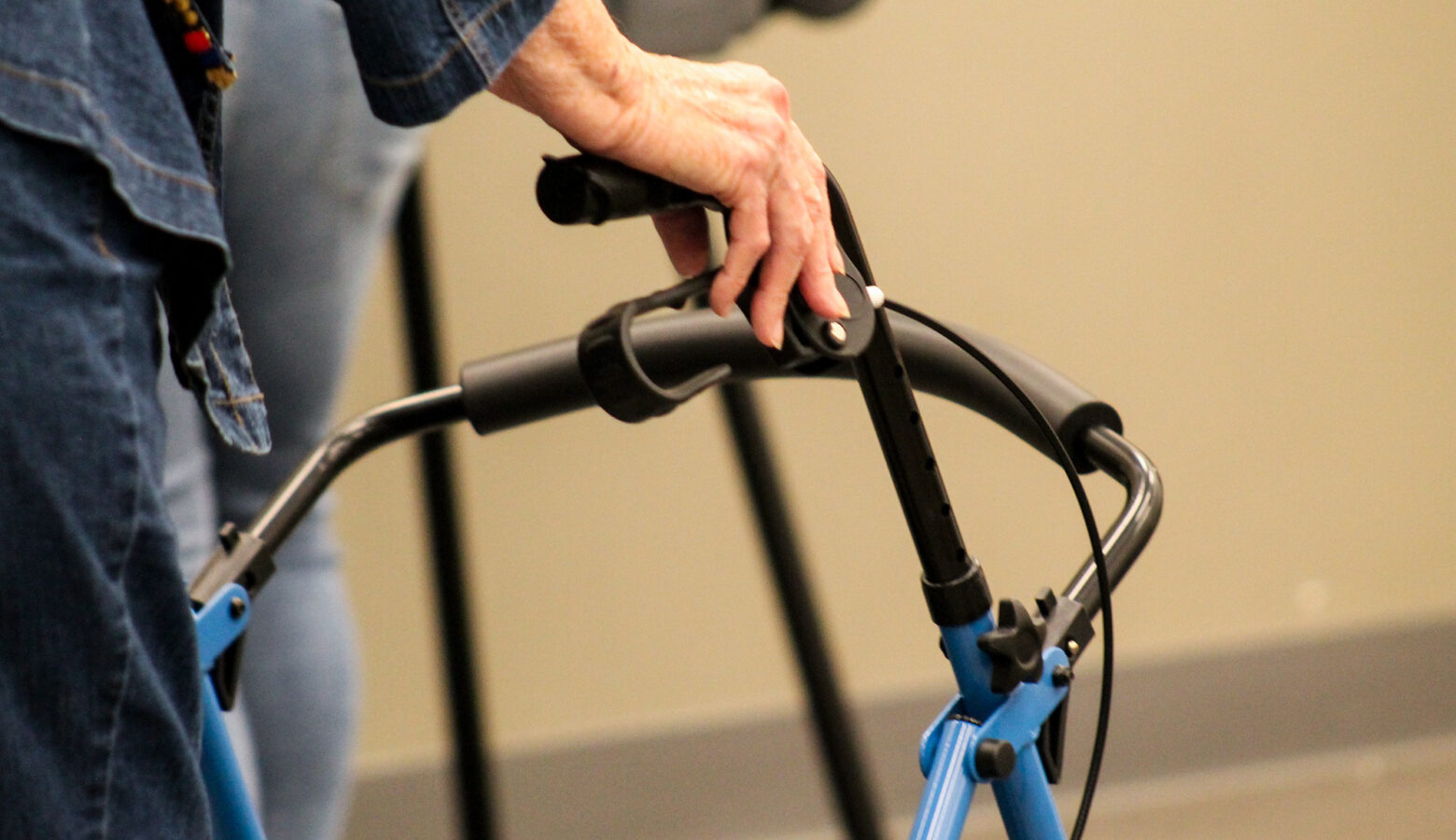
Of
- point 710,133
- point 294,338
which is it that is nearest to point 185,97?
point 710,133

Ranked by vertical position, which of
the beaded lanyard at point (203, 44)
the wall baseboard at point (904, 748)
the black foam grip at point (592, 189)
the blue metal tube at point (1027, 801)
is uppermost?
Result: the beaded lanyard at point (203, 44)

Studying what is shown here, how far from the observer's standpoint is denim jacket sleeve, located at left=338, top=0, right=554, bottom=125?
353 millimetres

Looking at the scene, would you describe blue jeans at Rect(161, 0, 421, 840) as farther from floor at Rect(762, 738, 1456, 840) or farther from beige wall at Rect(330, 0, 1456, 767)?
floor at Rect(762, 738, 1456, 840)

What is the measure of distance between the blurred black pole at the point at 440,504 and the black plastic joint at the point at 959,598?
0.55 meters

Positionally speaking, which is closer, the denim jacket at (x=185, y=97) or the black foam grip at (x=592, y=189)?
the denim jacket at (x=185, y=97)

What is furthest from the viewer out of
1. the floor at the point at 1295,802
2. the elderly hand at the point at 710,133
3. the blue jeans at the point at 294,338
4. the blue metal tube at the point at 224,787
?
the floor at the point at 1295,802

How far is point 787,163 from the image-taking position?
44cm

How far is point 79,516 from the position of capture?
304mm

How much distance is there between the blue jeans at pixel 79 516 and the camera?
0.29 meters

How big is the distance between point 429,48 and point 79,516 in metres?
Answer: 0.14

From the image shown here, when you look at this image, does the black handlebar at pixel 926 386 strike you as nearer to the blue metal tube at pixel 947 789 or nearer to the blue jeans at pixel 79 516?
the blue metal tube at pixel 947 789

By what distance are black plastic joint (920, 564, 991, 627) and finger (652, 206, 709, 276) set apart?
0.44 feet

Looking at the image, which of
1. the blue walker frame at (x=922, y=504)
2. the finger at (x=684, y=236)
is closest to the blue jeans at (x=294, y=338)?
the blue walker frame at (x=922, y=504)

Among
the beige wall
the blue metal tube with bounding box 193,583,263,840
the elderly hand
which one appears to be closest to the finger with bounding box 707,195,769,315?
the elderly hand
